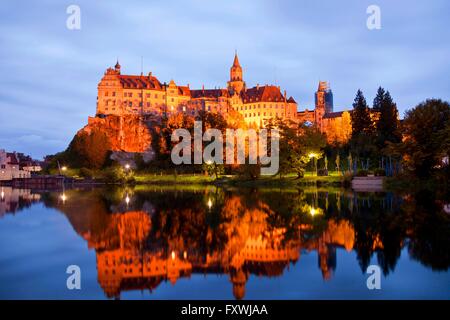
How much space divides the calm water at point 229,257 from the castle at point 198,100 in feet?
253

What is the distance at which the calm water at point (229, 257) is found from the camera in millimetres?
7414

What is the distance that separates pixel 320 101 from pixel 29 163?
100854 millimetres

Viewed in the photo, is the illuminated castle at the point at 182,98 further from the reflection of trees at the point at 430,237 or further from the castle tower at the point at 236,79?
the reflection of trees at the point at 430,237

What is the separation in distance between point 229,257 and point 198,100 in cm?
10912

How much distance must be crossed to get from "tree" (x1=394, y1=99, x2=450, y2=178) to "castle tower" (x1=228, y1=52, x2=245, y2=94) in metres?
94.1

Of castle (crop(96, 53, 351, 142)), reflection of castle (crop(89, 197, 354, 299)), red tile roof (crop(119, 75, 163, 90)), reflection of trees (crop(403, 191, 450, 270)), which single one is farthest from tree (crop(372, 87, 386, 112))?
reflection of castle (crop(89, 197, 354, 299))

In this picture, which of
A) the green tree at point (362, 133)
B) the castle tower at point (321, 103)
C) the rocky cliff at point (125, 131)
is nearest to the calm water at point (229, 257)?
the green tree at point (362, 133)

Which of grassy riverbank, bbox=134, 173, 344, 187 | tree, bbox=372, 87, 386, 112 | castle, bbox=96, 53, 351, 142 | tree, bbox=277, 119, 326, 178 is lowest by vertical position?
grassy riverbank, bbox=134, 173, 344, 187

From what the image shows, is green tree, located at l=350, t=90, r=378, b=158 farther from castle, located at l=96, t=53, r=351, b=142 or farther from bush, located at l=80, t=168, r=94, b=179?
bush, located at l=80, t=168, r=94, b=179

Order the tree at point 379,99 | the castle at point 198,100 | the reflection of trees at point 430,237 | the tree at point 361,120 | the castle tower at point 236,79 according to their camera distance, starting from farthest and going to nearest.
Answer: the castle tower at point 236,79, the castle at point 198,100, the tree at point 379,99, the tree at point 361,120, the reflection of trees at point 430,237

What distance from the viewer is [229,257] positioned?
32.6ft

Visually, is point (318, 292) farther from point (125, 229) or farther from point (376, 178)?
point (376, 178)

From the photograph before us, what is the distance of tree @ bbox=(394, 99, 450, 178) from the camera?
4206 cm
